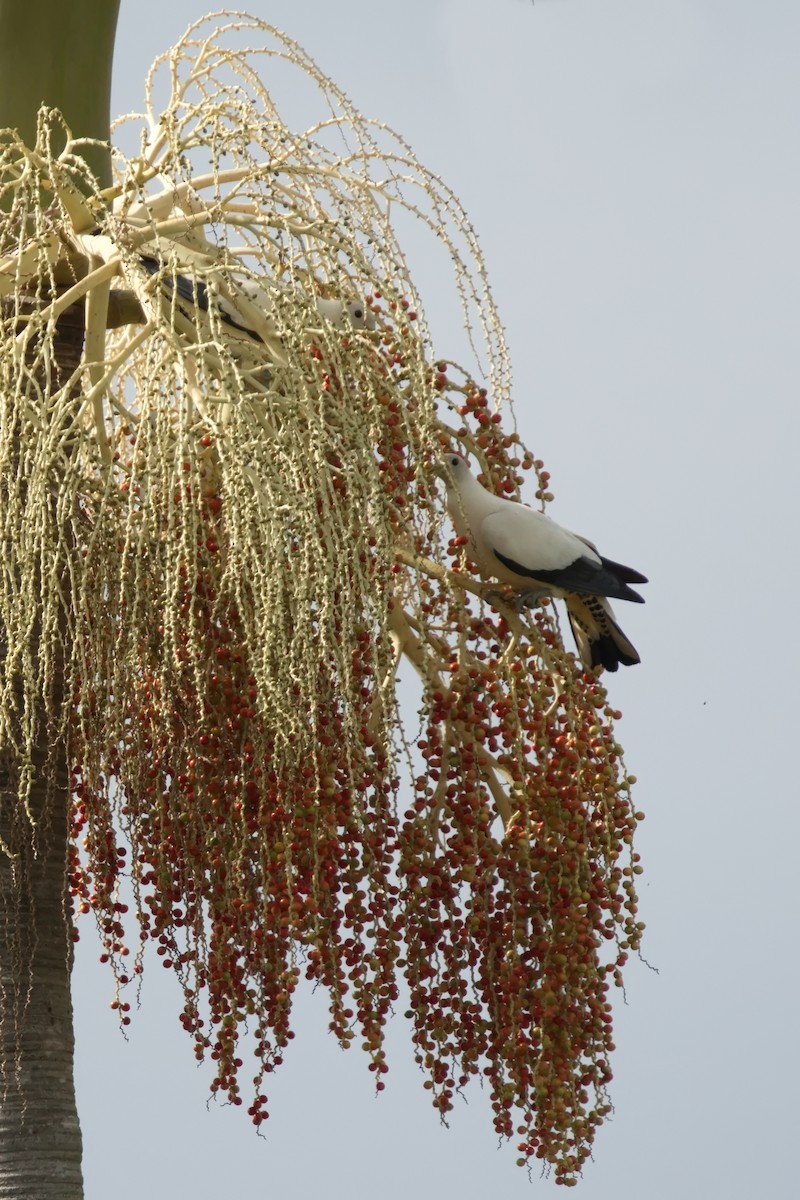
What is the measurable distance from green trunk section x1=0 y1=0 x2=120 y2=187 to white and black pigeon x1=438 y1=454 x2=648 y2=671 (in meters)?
1.49

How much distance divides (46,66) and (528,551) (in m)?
2.09

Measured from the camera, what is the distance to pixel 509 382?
202 inches

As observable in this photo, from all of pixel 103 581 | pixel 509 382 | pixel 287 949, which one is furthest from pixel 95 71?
pixel 287 949

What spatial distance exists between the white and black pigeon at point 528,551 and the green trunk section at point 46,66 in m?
1.49

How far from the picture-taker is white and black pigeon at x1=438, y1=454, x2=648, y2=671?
199 inches

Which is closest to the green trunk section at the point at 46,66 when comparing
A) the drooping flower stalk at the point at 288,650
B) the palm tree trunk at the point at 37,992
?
the drooping flower stalk at the point at 288,650

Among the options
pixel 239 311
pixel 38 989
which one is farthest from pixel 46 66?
pixel 38 989

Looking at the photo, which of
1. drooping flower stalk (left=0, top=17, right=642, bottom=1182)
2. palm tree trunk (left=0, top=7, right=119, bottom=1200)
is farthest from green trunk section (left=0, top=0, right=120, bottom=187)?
palm tree trunk (left=0, top=7, right=119, bottom=1200)

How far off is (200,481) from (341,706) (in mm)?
633

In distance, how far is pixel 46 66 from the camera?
5457mm

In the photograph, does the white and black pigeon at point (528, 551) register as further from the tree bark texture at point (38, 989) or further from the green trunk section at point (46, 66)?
the green trunk section at point (46, 66)

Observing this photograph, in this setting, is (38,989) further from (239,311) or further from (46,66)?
(46,66)

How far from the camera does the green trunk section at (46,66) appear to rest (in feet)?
17.9

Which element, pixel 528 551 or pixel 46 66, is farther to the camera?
pixel 46 66
